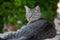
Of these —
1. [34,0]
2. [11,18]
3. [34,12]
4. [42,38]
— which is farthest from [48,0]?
[11,18]

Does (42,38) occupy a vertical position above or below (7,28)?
below

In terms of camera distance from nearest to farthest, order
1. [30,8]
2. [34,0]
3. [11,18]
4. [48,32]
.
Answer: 1. [48,32]
2. [34,0]
3. [30,8]
4. [11,18]

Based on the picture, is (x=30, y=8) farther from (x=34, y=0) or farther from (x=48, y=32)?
(x=48, y=32)

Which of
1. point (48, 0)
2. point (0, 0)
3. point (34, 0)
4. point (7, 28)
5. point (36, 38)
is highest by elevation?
point (0, 0)

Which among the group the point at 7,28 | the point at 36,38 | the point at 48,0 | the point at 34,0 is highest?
the point at 7,28

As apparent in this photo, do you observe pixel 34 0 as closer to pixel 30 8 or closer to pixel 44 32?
pixel 30 8

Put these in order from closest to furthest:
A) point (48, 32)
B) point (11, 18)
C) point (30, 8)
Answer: point (48, 32)
point (30, 8)
point (11, 18)

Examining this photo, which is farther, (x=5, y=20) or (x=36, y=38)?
(x=5, y=20)

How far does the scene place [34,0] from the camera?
6.15 feet

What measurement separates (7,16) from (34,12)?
258 cm

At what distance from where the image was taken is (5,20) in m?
4.66

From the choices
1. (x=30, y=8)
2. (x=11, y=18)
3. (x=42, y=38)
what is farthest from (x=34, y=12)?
(x=11, y=18)

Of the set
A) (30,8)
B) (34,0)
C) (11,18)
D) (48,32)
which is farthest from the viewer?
(11,18)

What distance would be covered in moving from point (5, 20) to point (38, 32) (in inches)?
127
